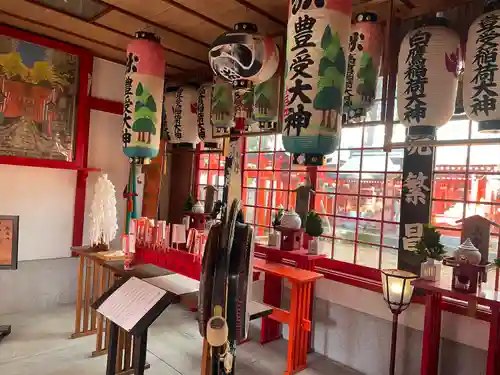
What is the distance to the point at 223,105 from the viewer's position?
464cm

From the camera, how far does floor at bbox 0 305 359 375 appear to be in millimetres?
3768

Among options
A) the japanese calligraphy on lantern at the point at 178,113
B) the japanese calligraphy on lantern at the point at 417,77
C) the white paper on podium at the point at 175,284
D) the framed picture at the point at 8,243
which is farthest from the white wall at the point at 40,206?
the japanese calligraphy on lantern at the point at 417,77

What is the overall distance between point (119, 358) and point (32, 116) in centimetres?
321

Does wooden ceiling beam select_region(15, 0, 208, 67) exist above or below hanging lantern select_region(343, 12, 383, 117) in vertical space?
above

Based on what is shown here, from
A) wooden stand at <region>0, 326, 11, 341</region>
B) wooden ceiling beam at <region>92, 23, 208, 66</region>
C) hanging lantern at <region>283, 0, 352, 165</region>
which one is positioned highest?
wooden ceiling beam at <region>92, 23, 208, 66</region>

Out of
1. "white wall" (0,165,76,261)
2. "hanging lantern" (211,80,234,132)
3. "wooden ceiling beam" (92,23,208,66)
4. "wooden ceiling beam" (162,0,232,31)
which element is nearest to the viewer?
"wooden ceiling beam" (162,0,232,31)

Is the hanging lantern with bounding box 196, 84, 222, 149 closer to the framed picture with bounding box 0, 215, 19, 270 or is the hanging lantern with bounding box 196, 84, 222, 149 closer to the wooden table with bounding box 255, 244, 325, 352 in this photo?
the wooden table with bounding box 255, 244, 325, 352

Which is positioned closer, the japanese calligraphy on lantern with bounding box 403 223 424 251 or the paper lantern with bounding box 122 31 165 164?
the japanese calligraphy on lantern with bounding box 403 223 424 251

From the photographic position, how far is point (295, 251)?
14.3 feet

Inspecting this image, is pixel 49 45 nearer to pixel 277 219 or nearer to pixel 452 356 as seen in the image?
pixel 277 219

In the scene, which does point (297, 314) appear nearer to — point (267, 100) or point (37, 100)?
point (267, 100)

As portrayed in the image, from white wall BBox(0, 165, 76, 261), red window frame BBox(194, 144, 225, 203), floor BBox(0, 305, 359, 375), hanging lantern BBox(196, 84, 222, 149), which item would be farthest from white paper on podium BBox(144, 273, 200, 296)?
red window frame BBox(194, 144, 225, 203)

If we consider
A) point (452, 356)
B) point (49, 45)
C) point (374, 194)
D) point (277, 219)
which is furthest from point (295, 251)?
point (49, 45)

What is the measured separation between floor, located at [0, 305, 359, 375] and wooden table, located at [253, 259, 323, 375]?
167 millimetres
